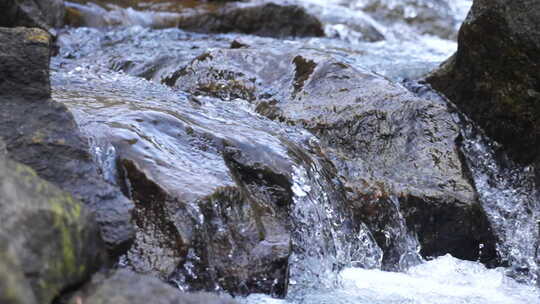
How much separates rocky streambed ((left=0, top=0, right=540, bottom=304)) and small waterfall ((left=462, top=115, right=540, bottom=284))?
1 centimetres

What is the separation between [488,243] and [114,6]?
22.2 ft

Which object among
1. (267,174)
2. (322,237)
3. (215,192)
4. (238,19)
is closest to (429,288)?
(322,237)

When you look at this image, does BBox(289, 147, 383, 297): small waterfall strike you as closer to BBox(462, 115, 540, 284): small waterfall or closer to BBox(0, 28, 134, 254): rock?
BBox(462, 115, 540, 284): small waterfall

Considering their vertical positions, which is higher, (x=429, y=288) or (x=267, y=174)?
(x=267, y=174)

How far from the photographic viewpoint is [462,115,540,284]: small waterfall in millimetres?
4746

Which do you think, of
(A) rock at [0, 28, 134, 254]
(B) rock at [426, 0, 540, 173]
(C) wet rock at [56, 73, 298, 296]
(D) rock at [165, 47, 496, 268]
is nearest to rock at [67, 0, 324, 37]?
(D) rock at [165, 47, 496, 268]

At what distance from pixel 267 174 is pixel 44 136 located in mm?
1481

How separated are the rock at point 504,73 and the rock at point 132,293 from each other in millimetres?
3421

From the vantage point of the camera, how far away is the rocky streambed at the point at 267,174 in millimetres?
2616

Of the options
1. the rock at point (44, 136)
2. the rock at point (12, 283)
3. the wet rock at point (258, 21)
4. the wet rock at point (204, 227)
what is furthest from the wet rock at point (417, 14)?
the rock at point (12, 283)

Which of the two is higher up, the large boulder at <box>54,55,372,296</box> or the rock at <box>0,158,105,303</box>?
the rock at <box>0,158,105,303</box>

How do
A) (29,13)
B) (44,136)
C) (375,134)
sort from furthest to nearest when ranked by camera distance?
(29,13) < (375,134) < (44,136)

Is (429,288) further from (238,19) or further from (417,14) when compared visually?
(417,14)

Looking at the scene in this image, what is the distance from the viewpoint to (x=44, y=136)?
10.2 feet
